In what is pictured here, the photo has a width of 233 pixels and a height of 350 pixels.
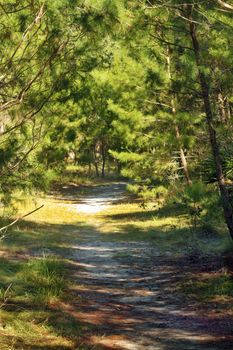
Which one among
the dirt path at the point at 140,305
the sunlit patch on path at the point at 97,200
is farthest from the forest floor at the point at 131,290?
the sunlit patch on path at the point at 97,200

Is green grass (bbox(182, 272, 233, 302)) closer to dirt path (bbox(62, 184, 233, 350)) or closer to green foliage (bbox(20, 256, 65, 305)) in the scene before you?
dirt path (bbox(62, 184, 233, 350))

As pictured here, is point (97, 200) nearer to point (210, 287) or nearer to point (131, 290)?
point (131, 290)

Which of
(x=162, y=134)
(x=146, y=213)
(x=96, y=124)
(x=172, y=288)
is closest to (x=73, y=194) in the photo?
(x=96, y=124)

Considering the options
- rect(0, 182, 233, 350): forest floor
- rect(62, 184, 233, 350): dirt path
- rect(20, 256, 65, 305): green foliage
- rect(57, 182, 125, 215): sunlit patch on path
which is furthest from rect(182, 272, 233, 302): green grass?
rect(57, 182, 125, 215): sunlit patch on path

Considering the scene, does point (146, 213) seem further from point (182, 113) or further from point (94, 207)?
point (182, 113)

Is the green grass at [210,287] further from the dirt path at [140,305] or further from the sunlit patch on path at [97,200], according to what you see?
the sunlit patch on path at [97,200]

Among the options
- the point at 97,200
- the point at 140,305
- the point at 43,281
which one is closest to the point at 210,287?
the point at 140,305

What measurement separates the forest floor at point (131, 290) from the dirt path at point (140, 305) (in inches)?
0.5

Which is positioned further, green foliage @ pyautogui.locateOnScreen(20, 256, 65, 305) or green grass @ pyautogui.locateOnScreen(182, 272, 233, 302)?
green grass @ pyautogui.locateOnScreen(182, 272, 233, 302)

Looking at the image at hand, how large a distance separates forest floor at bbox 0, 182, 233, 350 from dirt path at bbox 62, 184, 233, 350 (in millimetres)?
13

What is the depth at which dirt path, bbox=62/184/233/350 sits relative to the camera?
665cm

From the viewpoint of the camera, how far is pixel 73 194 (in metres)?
32.3

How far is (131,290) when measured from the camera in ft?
30.3

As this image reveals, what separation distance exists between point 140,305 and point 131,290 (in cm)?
96
